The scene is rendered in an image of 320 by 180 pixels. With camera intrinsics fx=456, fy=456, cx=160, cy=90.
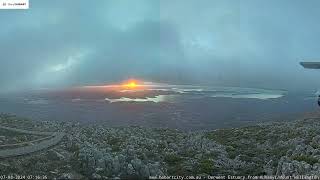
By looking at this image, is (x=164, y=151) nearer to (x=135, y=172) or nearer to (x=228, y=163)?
(x=228, y=163)

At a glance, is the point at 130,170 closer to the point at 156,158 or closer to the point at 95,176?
the point at 95,176

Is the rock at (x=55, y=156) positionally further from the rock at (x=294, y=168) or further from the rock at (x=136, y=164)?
the rock at (x=294, y=168)

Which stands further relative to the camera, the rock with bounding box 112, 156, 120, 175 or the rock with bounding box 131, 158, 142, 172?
the rock with bounding box 131, 158, 142, 172

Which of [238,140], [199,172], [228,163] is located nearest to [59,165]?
[199,172]

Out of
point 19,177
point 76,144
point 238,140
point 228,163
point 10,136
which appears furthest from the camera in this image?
point 238,140

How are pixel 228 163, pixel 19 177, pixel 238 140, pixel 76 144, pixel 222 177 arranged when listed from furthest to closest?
pixel 238 140
pixel 76 144
pixel 228 163
pixel 222 177
pixel 19 177

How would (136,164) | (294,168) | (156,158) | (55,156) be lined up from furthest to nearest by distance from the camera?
1. (156,158)
2. (55,156)
3. (136,164)
4. (294,168)

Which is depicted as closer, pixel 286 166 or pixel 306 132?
pixel 286 166

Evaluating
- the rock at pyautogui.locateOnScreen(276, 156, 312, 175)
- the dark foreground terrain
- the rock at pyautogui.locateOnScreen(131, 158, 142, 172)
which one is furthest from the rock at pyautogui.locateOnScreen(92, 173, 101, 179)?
the rock at pyautogui.locateOnScreen(276, 156, 312, 175)

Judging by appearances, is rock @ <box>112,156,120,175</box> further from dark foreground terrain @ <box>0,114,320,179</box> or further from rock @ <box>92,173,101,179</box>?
rock @ <box>92,173,101,179</box>

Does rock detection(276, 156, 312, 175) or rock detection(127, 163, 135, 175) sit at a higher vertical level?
rock detection(127, 163, 135, 175)

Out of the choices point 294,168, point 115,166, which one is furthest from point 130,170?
point 294,168
